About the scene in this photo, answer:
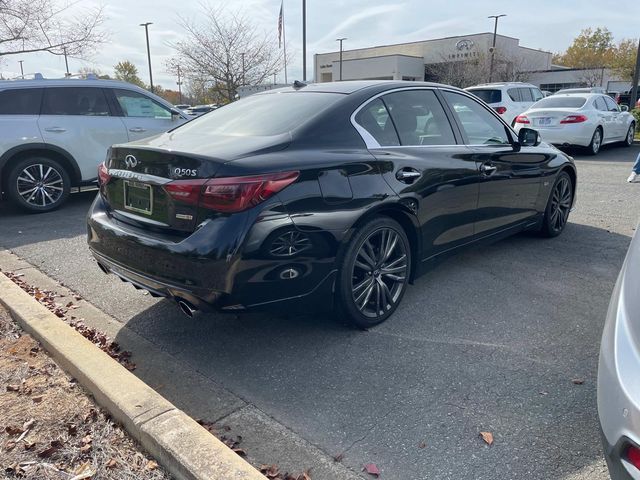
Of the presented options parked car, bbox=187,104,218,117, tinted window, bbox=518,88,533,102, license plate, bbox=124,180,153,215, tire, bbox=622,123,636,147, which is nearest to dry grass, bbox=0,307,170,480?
license plate, bbox=124,180,153,215

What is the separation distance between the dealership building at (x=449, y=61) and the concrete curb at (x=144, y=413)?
43939mm

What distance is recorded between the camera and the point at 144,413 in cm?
253

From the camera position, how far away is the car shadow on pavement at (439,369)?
2461 mm

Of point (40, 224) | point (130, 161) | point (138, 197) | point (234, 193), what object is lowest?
point (40, 224)

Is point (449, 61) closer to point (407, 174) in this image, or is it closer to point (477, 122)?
point (477, 122)

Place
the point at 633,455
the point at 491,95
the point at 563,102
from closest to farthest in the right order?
the point at 633,455 < the point at 563,102 < the point at 491,95

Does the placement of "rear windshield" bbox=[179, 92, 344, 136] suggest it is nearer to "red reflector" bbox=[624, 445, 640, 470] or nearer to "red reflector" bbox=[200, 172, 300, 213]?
"red reflector" bbox=[200, 172, 300, 213]

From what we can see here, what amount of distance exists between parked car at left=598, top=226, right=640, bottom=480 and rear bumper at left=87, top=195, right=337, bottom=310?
5.24ft

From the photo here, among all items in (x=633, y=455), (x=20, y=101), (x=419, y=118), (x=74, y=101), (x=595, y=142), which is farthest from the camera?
(x=595, y=142)

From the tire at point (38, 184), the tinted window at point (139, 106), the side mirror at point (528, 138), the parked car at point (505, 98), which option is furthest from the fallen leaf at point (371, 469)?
the parked car at point (505, 98)

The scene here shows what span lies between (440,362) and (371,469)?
1046mm

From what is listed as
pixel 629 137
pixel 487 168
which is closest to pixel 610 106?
pixel 629 137

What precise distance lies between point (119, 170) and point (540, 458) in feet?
9.35

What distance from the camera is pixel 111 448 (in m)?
2.46
